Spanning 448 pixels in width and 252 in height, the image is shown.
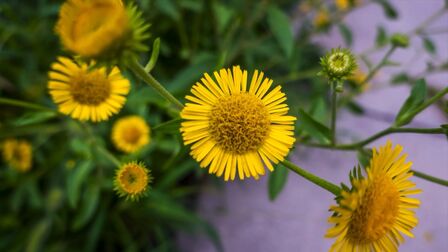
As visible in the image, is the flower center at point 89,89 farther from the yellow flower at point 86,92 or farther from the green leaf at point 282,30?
the green leaf at point 282,30

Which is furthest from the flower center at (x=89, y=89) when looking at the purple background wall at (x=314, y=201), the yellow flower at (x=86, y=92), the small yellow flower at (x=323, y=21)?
the small yellow flower at (x=323, y=21)

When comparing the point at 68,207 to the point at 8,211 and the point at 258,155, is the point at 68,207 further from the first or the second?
the point at 258,155

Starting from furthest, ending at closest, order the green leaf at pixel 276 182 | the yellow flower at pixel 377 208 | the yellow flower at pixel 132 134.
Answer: the yellow flower at pixel 132 134 < the green leaf at pixel 276 182 < the yellow flower at pixel 377 208

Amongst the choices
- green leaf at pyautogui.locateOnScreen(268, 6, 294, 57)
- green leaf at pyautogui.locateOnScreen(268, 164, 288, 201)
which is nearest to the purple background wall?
green leaf at pyautogui.locateOnScreen(268, 6, 294, 57)

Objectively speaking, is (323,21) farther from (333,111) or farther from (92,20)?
(92,20)

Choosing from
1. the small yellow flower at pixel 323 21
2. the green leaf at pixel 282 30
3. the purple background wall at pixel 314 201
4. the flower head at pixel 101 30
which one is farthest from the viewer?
the small yellow flower at pixel 323 21

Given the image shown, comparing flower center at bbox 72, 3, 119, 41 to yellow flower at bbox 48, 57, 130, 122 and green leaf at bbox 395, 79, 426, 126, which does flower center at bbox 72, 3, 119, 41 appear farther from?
green leaf at bbox 395, 79, 426, 126

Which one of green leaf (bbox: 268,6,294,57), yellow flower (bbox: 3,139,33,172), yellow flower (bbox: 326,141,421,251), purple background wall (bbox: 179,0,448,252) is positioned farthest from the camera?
purple background wall (bbox: 179,0,448,252)
